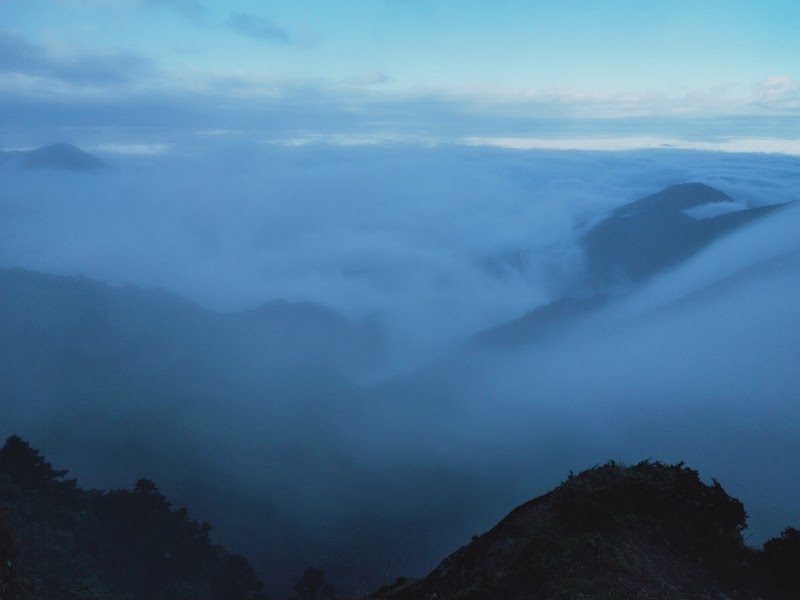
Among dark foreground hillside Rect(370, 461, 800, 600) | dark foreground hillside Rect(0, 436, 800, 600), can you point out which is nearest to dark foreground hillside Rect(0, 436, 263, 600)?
dark foreground hillside Rect(0, 436, 800, 600)

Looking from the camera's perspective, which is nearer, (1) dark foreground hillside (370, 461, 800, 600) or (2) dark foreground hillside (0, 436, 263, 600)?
(1) dark foreground hillside (370, 461, 800, 600)

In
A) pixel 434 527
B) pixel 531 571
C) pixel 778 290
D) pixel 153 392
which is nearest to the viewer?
pixel 531 571

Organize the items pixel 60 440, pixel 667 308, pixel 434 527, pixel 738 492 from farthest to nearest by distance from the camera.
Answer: pixel 667 308
pixel 60 440
pixel 738 492
pixel 434 527

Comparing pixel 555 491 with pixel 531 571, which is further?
pixel 555 491

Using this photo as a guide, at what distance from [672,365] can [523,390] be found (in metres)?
39.3

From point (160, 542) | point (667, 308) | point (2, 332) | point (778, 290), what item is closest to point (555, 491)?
point (160, 542)

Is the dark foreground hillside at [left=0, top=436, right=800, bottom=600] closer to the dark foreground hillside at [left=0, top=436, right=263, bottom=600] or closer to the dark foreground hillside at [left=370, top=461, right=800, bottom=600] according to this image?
the dark foreground hillside at [left=370, top=461, right=800, bottom=600]

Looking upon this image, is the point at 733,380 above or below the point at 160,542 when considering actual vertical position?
below

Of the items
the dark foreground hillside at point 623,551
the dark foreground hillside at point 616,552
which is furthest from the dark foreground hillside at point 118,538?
the dark foreground hillside at point 623,551

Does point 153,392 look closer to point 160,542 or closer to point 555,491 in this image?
point 160,542

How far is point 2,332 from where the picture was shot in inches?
5128

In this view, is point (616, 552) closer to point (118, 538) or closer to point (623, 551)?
point (623, 551)

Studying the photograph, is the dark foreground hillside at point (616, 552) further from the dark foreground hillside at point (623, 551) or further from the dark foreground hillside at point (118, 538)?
the dark foreground hillside at point (118, 538)

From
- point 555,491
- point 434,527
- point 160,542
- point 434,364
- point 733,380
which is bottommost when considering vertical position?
point 434,364
